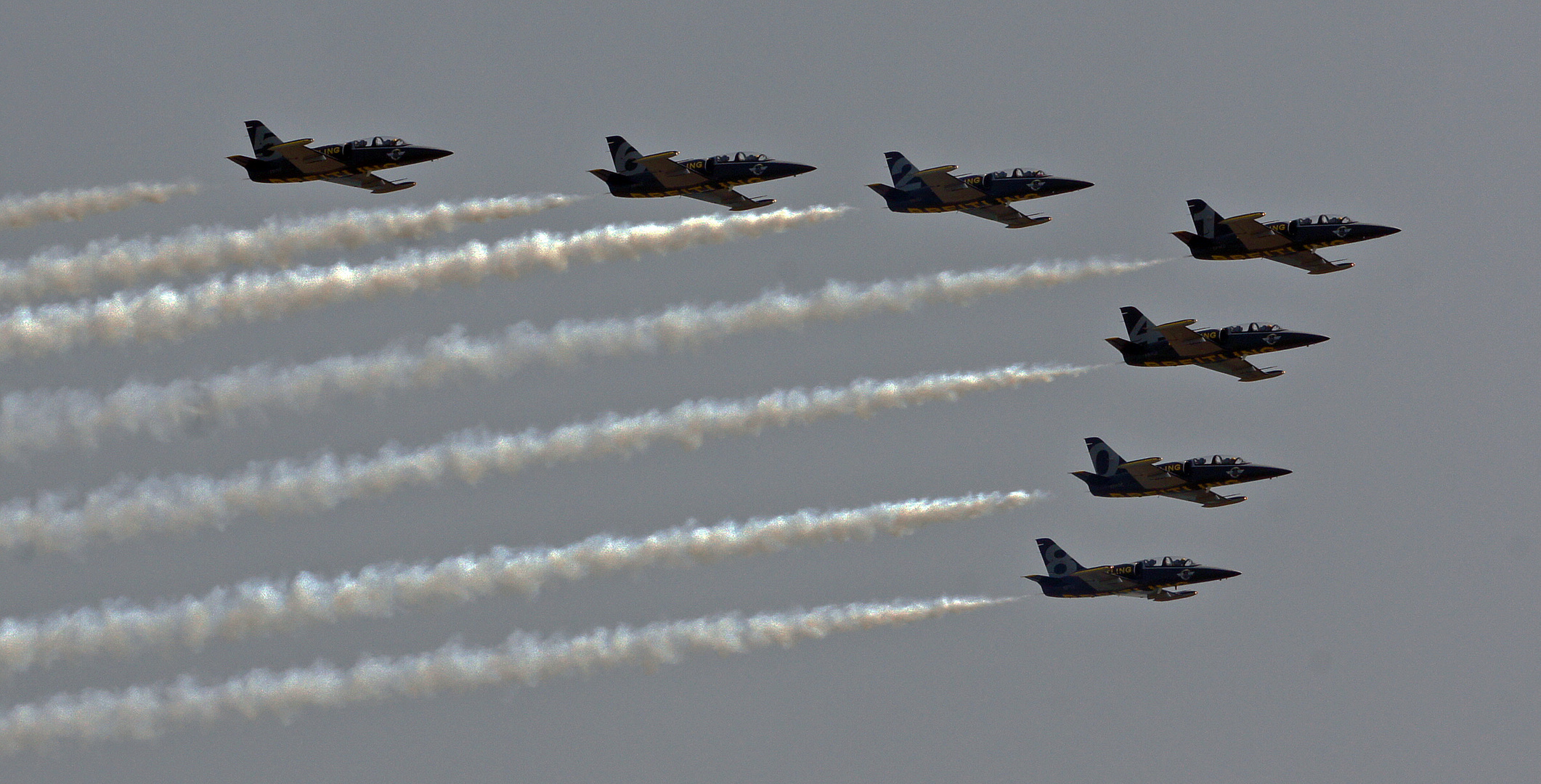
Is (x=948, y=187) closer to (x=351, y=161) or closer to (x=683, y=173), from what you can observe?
(x=683, y=173)

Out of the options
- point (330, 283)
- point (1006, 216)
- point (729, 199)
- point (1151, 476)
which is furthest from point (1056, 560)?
point (330, 283)

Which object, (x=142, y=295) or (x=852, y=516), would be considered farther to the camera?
(x=852, y=516)

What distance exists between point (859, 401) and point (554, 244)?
591 inches

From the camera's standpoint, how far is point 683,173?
3693 inches

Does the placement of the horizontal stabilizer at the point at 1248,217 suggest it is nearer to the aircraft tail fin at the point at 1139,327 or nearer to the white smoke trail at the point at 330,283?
the aircraft tail fin at the point at 1139,327

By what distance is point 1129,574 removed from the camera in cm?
10656

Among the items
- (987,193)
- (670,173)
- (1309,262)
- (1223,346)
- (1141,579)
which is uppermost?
(670,173)

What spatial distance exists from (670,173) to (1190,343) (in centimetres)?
2456

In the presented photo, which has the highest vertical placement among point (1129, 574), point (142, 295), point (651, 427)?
point (142, 295)

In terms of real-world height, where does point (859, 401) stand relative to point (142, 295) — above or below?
below

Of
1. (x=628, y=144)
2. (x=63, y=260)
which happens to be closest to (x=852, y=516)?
(x=628, y=144)

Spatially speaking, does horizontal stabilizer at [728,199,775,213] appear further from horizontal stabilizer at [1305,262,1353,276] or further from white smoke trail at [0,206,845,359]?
horizontal stabilizer at [1305,262,1353,276]

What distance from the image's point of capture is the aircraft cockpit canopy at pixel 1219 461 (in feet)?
337

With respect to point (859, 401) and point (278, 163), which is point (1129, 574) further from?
point (278, 163)
